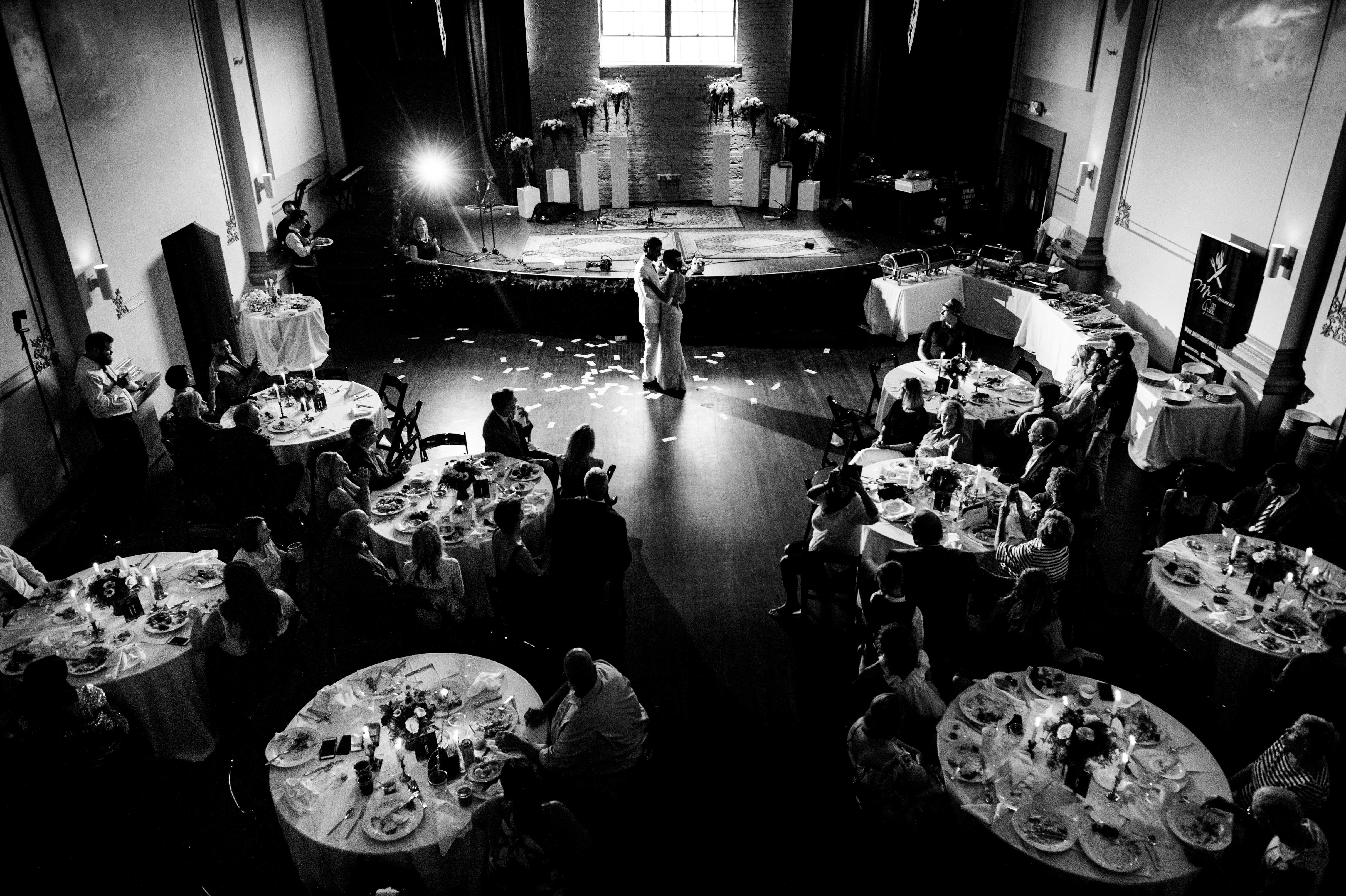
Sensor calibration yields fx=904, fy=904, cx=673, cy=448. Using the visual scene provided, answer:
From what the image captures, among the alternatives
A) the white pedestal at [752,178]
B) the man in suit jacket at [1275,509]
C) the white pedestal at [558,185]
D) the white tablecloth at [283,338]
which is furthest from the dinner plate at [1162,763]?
the white pedestal at [558,185]

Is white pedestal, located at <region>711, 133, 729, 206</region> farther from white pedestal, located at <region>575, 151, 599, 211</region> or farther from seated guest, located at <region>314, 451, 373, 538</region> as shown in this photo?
seated guest, located at <region>314, 451, 373, 538</region>

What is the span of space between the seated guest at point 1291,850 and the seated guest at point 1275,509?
2757mm

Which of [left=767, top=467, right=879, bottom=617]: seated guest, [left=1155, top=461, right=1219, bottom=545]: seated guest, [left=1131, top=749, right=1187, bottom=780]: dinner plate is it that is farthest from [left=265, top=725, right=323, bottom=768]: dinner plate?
[left=1155, top=461, right=1219, bottom=545]: seated guest

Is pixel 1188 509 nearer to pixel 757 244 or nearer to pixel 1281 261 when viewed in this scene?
pixel 1281 261

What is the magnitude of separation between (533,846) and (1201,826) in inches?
106

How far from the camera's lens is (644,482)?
8.05 meters

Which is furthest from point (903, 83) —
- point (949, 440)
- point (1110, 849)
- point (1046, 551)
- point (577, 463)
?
point (1110, 849)

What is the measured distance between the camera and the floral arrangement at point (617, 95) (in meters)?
15.6

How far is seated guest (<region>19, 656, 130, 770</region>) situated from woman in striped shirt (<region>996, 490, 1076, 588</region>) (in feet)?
16.1

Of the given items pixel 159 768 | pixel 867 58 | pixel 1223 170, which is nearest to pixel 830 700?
pixel 159 768

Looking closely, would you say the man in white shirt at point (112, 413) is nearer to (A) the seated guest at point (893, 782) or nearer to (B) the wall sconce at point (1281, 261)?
(A) the seated guest at point (893, 782)

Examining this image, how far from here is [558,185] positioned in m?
15.3

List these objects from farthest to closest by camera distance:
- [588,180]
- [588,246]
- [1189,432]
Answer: [588,180] → [588,246] → [1189,432]

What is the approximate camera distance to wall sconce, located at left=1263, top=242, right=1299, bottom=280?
7.49 meters
